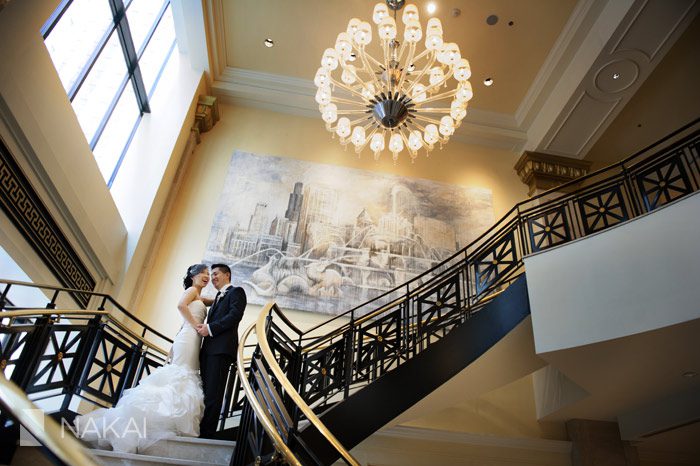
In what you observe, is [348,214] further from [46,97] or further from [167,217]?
[46,97]

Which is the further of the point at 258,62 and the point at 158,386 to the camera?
the point at 258,62

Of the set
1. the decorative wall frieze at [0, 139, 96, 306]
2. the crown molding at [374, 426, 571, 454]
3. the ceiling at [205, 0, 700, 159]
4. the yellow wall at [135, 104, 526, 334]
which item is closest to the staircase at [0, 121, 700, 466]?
the decorative wall frieze at [0, 139, 96, 306]

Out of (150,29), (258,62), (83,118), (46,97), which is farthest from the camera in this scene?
(258,62)

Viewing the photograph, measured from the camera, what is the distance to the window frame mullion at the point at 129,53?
754 centimetres

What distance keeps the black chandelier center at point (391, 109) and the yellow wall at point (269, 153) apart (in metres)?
3.26

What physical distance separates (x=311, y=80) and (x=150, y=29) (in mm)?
3209

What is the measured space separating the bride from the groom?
0.09 metres

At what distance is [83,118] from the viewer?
273 inches

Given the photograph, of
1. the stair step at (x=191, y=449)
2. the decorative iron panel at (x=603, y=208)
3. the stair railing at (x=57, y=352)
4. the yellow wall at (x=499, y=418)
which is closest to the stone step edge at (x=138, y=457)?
the stair step at (x=191, y=449)

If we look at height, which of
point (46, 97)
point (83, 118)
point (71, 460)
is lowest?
point (71, 460)

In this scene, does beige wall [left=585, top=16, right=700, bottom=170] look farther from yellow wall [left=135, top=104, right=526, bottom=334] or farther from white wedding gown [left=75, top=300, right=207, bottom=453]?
white wedding gown [left=75, top=300, right=207, bottom=453]

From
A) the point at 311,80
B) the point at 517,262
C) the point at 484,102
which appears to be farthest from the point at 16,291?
the point at 484,102

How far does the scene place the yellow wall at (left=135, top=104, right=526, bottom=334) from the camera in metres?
8.93

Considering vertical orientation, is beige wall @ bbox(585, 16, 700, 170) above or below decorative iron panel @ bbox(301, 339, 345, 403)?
above
